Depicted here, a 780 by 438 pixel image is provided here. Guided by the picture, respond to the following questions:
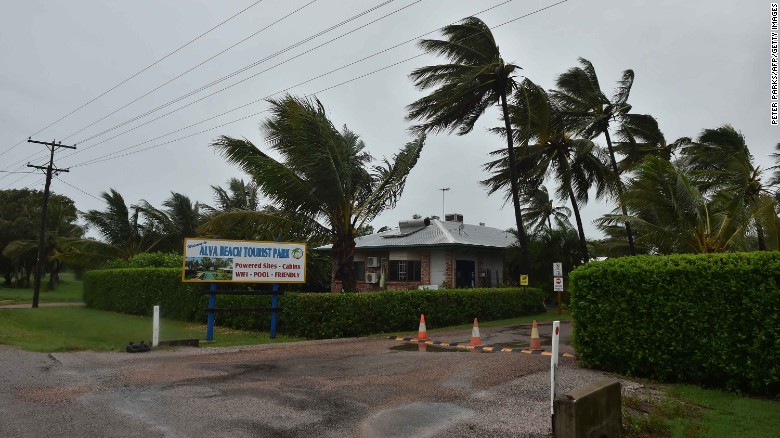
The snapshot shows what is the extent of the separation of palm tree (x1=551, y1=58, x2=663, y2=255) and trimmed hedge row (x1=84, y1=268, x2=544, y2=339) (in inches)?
321

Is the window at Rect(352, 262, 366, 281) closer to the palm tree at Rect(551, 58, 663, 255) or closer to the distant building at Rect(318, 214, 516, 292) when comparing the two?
the distant building at Rect(318, 214, 516, 292)

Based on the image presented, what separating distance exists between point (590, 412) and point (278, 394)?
4.25 meters

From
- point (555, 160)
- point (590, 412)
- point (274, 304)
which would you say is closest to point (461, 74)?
point (555, 160)

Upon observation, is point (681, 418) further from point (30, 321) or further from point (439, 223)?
point (439, 223)

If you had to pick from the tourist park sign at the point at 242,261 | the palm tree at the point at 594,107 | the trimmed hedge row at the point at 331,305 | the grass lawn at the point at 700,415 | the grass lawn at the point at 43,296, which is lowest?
the grass lawn at the point at 700,415

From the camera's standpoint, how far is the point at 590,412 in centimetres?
564

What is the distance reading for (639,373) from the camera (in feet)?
31.3

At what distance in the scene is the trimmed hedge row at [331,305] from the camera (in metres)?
15.6

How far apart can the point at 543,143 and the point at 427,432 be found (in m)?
19.8

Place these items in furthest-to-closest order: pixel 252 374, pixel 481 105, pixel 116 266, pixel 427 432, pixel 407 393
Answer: pixel 116 266 < pixel 481 105 < pixel 252 374 < pixel 407 393 < pixel 427 432

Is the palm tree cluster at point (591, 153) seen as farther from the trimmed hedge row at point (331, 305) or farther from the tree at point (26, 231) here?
A: the tree at point (26, 231)

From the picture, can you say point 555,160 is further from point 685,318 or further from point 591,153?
point 685,318

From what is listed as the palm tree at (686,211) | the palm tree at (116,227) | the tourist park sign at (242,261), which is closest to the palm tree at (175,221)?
the palm tree at (116,227)

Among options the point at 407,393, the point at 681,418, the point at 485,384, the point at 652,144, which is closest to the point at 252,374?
the point at 407,393
